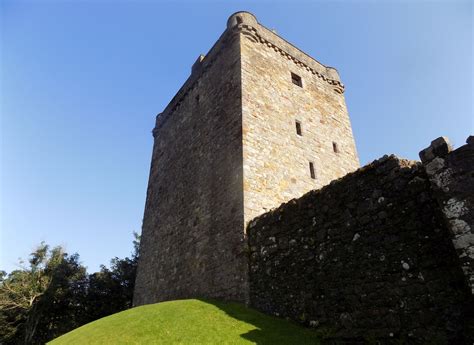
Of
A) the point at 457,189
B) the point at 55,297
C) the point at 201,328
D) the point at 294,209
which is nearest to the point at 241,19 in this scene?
the point at 294,209

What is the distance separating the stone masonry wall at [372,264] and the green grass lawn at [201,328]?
0.54m

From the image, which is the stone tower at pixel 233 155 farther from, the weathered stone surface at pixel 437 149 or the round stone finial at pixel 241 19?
the weathered stone surface at pixel 437 149

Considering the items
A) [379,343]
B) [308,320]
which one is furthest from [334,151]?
[379,343]

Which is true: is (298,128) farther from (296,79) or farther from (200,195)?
(200,195)

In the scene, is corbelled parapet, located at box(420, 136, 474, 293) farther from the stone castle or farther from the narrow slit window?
the narrow slit window

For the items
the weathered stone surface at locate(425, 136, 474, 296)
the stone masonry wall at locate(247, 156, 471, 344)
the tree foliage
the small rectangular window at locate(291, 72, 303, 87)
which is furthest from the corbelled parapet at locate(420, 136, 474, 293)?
the tree foliage

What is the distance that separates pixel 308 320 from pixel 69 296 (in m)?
23.4

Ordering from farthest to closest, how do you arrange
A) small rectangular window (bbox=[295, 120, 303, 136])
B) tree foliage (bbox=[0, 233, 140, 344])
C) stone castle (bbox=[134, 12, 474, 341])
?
tree foliage (bbox=[0, 233, 140, 344]) < small rectangular window (bbox=[295, 120, 303, 136]) < stone castle (bbox=[134, 12, 474, 341])

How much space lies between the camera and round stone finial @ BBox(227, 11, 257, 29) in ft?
45.4

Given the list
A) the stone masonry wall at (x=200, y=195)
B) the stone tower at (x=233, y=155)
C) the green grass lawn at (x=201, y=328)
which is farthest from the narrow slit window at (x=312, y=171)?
the green grass lawn at (x=201, y=328)

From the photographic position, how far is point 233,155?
11000 millimetres

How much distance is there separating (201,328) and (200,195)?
6198 millimetres

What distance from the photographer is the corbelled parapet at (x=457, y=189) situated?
444cm

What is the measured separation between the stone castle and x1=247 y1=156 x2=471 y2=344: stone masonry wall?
0.02 m
